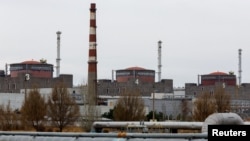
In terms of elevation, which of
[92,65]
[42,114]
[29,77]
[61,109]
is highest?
[92,65]

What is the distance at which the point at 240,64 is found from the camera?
88.1m

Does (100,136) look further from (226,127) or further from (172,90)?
(172,90)

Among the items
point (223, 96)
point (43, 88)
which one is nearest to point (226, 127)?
point (223, 96)

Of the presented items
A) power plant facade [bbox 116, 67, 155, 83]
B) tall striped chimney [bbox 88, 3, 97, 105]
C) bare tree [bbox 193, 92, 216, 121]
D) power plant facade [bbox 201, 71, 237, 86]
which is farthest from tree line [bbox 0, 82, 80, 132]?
power plant facade [bbox 201, 71, 237, 86]

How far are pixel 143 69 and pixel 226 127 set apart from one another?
255 ft

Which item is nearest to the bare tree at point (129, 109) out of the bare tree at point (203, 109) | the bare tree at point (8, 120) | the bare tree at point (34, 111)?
the bare tree at point (203, 109)

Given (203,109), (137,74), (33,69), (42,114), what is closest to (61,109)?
(42,114)

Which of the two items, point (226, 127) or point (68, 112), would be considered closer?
point (226, 127)

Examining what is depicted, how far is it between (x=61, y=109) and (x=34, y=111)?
218 cm

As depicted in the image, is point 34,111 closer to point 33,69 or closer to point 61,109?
point 61,109

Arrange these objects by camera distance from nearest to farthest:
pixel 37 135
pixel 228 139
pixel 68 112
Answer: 1. pixel 228 139
2. pixel 37 135
3. pixel 68 112

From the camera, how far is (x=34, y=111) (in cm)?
4994

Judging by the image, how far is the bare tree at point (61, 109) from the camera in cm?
5028

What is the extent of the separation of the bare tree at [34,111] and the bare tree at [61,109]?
80cm
